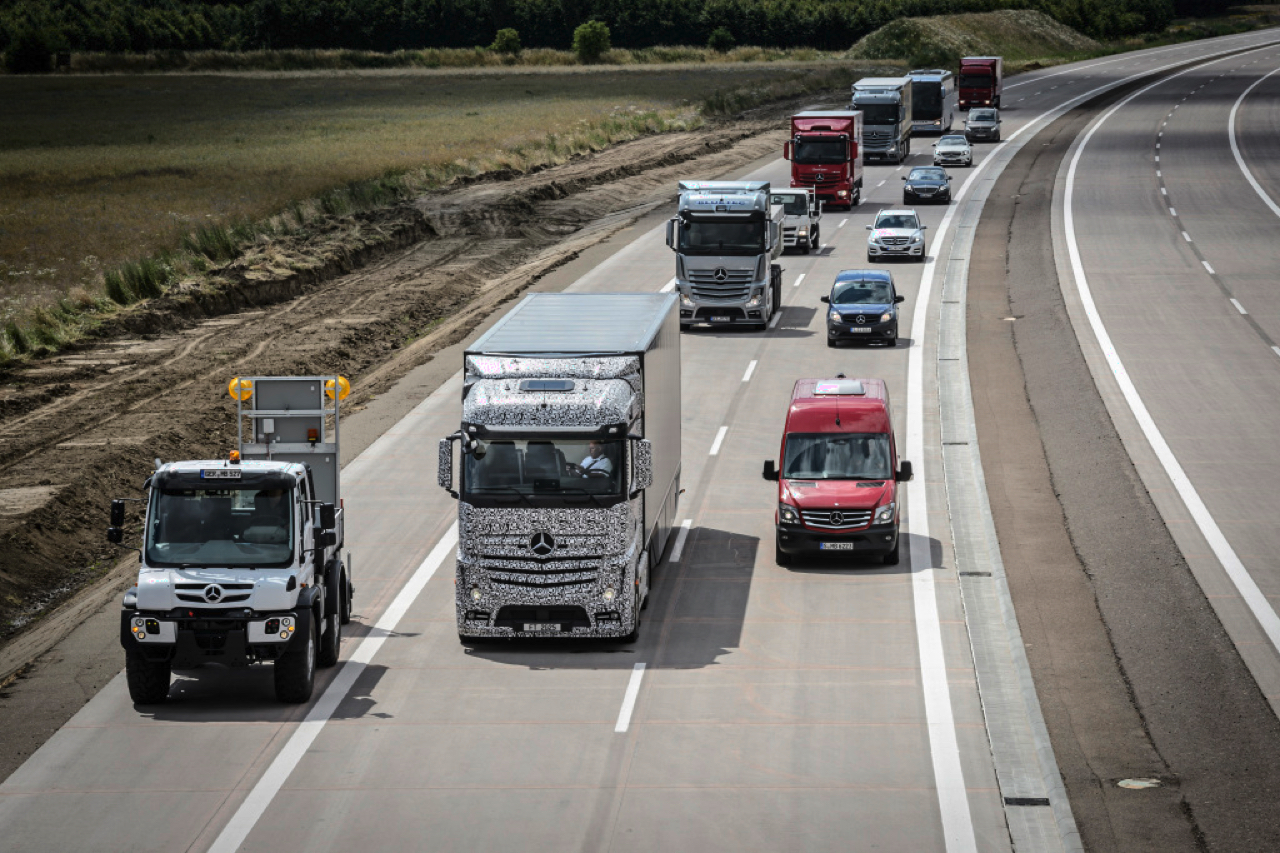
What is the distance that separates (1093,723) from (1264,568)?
7417mm

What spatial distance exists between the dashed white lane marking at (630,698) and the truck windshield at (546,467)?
225cm

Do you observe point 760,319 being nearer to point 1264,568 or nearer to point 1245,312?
point 1245,312

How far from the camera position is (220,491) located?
17.7 m

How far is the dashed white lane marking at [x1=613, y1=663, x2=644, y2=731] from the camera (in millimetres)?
17875

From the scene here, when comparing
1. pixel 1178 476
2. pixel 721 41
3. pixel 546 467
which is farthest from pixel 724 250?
pixel 721 41

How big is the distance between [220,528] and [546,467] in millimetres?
4217

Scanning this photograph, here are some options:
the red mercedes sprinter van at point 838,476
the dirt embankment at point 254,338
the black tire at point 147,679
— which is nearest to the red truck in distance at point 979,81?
the dirt embankment at point 254,338

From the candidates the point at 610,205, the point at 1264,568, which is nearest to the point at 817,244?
the point at 610,205

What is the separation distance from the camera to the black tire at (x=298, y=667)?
1786 centimetres

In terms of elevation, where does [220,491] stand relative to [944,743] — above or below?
above

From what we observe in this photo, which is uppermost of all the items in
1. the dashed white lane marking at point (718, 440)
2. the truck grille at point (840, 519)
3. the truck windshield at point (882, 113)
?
the truck windshield at point (882, 113)

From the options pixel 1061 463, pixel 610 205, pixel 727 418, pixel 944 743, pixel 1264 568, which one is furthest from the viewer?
pixel 610 205

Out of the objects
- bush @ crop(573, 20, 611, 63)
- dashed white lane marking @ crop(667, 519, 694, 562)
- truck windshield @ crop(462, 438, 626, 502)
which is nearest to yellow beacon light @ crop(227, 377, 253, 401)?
truck windshield @ crop(462, 438, 626, 502)

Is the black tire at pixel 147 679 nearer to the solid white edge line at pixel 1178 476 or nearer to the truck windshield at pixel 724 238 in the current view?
the solid white edge line at pixel 1178 476
